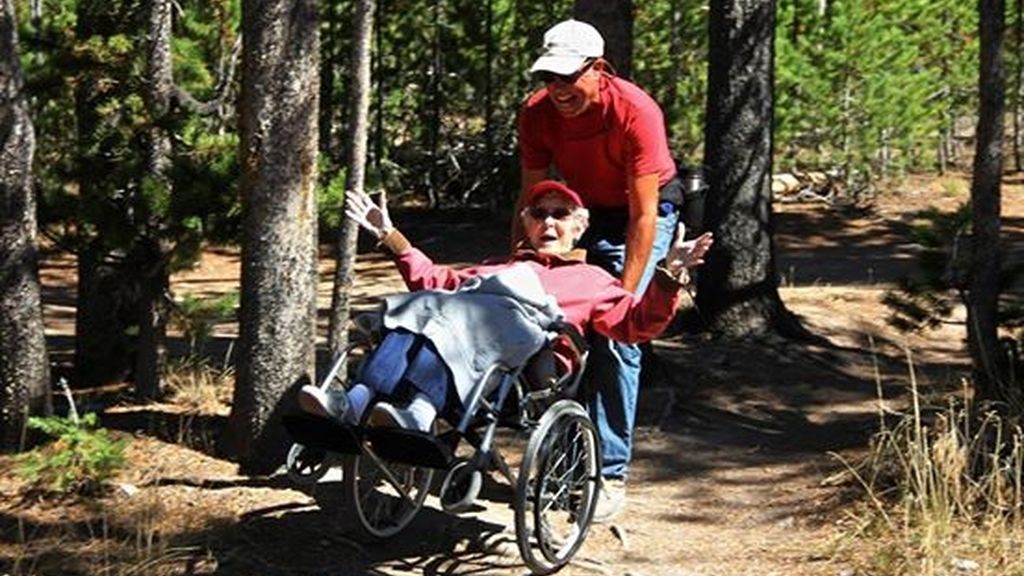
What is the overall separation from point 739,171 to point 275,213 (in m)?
4.21

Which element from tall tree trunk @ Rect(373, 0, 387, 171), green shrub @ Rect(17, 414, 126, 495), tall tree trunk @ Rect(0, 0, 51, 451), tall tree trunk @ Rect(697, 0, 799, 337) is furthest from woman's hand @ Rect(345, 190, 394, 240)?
tall tree trunk @ Rect(373, 0, 387, 171)

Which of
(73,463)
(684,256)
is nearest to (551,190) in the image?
(684,256)

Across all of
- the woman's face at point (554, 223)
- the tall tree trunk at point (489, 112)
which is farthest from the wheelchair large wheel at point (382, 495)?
the tall tree trunk at point (489, 112)

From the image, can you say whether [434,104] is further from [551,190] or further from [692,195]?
[551,190]

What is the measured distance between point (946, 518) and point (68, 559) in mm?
2987

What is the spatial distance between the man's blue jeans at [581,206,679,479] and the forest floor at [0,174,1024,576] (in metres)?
0.33

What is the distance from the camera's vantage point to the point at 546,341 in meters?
5.52

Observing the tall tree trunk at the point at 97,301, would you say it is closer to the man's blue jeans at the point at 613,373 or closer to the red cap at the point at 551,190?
the man's blue jeans at the point at 613,373

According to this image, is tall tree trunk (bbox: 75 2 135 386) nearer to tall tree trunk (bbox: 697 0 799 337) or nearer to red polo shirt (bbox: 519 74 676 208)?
red polo shirt (bbox: 519 74 676 208)

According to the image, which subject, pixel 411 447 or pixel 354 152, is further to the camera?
pixel 354 152

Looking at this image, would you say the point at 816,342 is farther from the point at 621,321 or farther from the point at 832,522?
the point at 621,321

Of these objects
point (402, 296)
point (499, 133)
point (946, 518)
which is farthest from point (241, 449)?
point (499, 133)

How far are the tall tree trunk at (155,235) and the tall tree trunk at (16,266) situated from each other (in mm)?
744

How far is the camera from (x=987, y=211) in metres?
7.34
